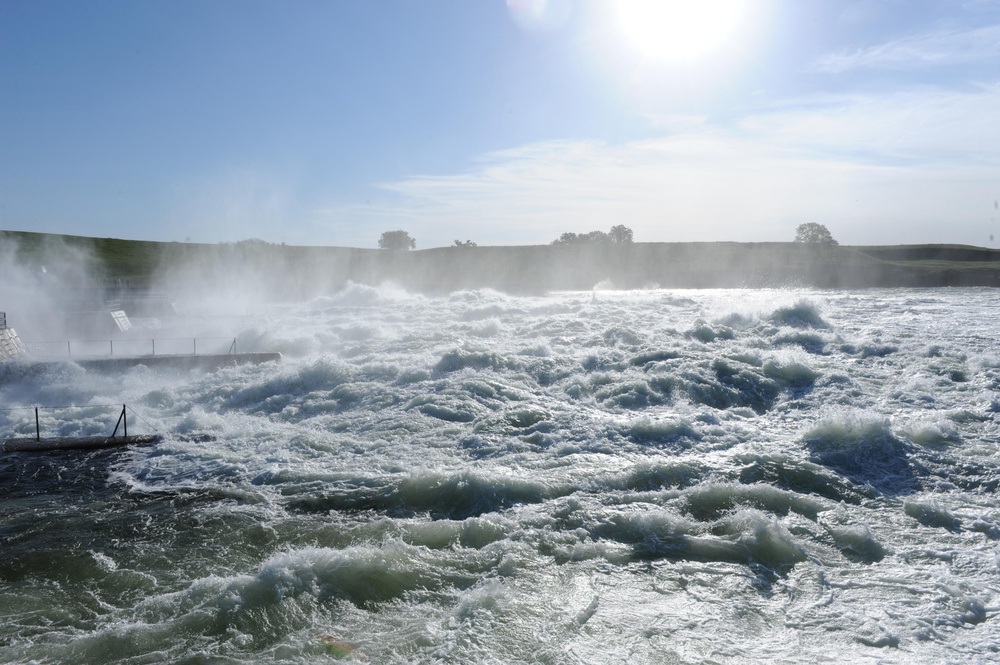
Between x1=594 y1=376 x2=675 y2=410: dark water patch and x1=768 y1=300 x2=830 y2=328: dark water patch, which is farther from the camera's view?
x1=768 y1=300 x2=830 y2=328: dark water patch

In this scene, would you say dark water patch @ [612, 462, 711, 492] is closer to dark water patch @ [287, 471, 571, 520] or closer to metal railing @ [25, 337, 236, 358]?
dark water patch @ [287, 471, 571, 520]

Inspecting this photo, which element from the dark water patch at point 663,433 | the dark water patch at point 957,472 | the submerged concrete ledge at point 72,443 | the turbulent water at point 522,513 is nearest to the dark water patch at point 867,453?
the turbulent water at point 522,513

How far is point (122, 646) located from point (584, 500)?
19.7 ft

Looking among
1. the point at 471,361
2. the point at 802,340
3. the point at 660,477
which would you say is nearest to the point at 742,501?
the point at 660,477

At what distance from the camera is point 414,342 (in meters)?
24.6

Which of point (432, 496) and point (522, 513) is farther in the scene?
point (432, 496)

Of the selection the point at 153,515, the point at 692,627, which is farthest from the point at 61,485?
the point at 692,627

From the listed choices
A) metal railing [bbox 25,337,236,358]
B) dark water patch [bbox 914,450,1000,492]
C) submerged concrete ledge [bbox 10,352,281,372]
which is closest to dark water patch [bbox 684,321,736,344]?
dark water patch [bbox 914,450,1000,492]

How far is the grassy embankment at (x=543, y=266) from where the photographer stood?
5666 centimetres

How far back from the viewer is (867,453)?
1167 centimetres

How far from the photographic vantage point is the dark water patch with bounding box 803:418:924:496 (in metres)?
10.5

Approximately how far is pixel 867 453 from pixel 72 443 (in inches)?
588

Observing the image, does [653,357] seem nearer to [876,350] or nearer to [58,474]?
[876,350]

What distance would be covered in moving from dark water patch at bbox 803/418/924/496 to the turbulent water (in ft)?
0.25
